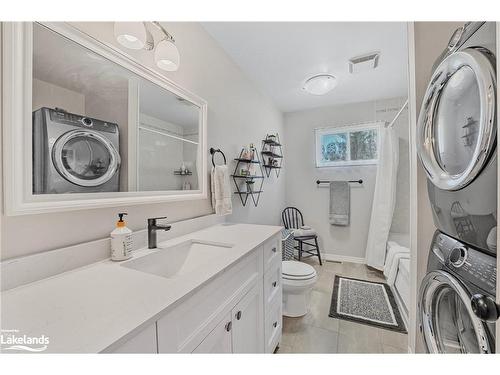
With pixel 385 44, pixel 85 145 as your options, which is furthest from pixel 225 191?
pixel 385 44

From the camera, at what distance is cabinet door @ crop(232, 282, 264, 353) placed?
95 cm

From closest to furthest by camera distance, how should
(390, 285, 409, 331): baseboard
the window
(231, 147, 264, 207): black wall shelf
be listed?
(390, 285, 409, 331): baseboard → (231, 147, 264, 207): black wall shelf → the window

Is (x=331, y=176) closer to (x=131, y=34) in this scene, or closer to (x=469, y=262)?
(x=469, y=262)

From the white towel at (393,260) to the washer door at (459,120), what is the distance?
1.73 meters

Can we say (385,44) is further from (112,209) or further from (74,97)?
(112,209)

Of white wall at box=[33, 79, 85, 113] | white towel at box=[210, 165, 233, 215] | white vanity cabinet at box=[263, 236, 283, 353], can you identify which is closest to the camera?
white wall at box=[33, 79, 85, 113]

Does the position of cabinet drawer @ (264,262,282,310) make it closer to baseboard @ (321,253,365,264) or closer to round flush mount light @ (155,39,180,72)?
round flush mount light @ (155,39,180,72)

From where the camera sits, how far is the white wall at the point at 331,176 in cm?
298

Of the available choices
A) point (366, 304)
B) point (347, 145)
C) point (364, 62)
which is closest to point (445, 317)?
point (366, 304)

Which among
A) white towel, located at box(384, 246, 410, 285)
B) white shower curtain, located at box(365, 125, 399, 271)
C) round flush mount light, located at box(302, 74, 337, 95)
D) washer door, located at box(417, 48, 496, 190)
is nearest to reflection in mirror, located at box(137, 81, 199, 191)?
washer door, located at box(417, 48, 496, 190)

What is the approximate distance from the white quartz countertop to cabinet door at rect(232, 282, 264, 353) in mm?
305

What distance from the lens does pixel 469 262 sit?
0.68 meters

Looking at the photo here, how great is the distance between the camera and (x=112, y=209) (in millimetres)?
968
